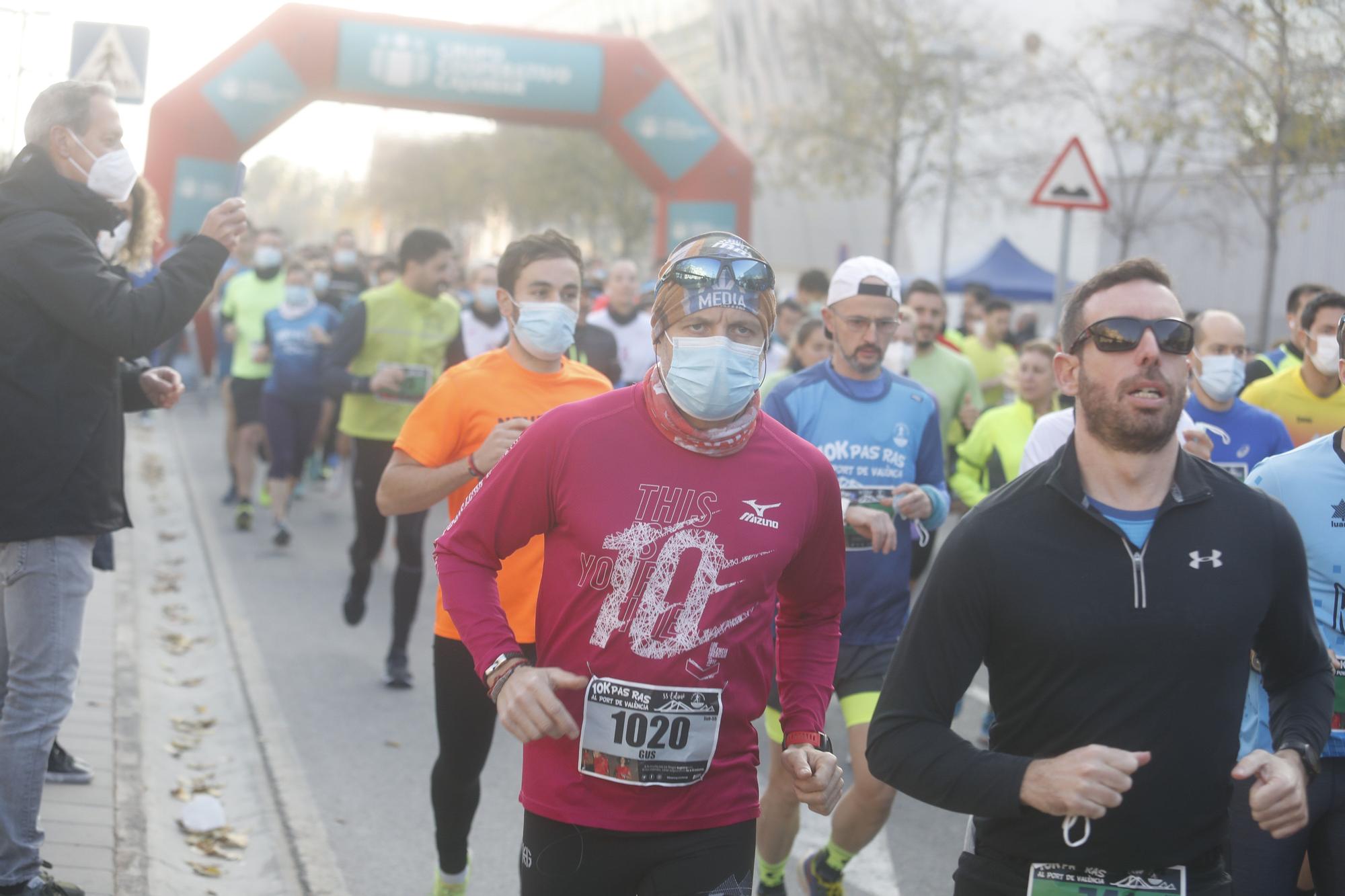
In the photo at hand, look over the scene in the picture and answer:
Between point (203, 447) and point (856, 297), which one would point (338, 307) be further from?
point (856, 297)

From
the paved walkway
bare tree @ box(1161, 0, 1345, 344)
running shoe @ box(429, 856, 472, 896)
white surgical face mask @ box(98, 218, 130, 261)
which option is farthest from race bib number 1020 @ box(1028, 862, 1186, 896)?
bare tree @ box(1161, 0, 1345, 344)

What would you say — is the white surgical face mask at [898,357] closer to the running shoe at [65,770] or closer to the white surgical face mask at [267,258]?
the running shoe at [65,770]

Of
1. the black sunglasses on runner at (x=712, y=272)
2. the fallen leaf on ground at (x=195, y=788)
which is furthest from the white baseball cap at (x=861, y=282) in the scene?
the fallen leaf on ground at (x=195, y=788)

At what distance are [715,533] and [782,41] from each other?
51.5 meters

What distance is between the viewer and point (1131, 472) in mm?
2725

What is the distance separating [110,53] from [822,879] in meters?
6.71

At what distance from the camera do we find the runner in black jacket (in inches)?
103

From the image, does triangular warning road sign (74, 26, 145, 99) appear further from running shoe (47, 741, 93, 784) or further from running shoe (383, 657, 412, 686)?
running shoe (47, 741, 93, 784)

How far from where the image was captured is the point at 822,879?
4938mm

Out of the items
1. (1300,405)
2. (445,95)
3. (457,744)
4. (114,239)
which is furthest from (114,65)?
(445,95)

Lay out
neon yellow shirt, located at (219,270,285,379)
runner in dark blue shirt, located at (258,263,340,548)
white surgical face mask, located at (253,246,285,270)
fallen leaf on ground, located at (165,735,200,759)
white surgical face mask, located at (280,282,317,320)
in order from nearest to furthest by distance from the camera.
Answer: fallen leaf on ground, located at (165,735,200,759) < runner in dark blue shirt, located at (258,263,340,548) < white surgical face mask, located at (280,282,317,320) < neon yellow shirt, located at (219,270,285,379) < white surgical face mask, located at (253,246,285,270)

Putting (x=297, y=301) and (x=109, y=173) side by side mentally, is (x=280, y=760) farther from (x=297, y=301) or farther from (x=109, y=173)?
(x=297, y=301)

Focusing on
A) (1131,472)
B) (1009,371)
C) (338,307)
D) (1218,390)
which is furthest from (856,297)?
(338,307)

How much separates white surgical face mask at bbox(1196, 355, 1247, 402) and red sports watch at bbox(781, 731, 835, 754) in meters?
3.40
